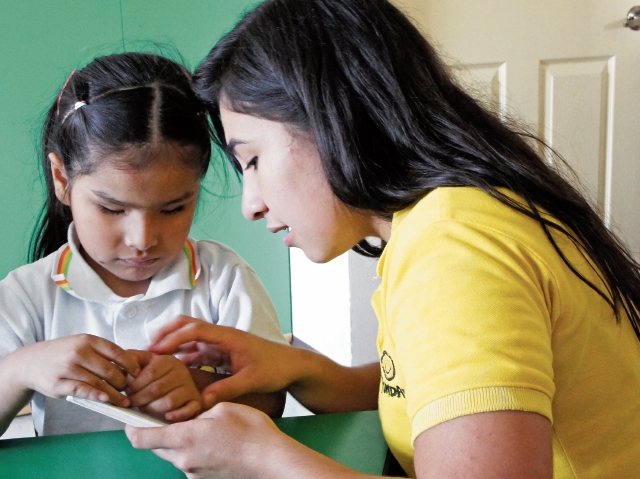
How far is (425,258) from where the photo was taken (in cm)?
49

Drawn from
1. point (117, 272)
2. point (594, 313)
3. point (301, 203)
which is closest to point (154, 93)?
point (117, 272)

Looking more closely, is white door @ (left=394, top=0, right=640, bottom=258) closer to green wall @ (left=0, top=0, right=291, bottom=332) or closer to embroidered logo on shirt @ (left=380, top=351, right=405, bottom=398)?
green wall @ (left=0, top=0, right=291, bottom=332)

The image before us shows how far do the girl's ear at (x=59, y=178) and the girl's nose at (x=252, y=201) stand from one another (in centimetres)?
38

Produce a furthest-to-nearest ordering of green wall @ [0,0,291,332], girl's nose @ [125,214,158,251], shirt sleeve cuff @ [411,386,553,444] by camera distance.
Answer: green wall @ [0,0,291,332]
girl's nose @ [125,214,158,251]
shirt sleeve cuff @ [411,386,553,444]

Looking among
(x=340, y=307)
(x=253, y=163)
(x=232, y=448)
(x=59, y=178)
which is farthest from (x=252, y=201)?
(x=340, y=307)

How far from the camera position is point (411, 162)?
2.13ft

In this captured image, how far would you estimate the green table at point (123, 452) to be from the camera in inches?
24.5

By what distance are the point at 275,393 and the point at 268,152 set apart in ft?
1.20

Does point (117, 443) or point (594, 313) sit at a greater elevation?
point (594, 313)

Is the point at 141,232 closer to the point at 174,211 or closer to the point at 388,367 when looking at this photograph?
the point at 174,211

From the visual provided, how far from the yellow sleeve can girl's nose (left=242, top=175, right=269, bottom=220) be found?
Answer: 32 centimetres

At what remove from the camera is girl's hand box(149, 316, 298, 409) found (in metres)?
0.84

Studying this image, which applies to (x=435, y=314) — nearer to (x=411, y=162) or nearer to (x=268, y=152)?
(x=411, y=162)

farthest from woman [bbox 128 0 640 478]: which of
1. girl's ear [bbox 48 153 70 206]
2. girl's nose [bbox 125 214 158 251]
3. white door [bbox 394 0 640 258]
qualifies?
white door [bbox 394 0 640 258]
